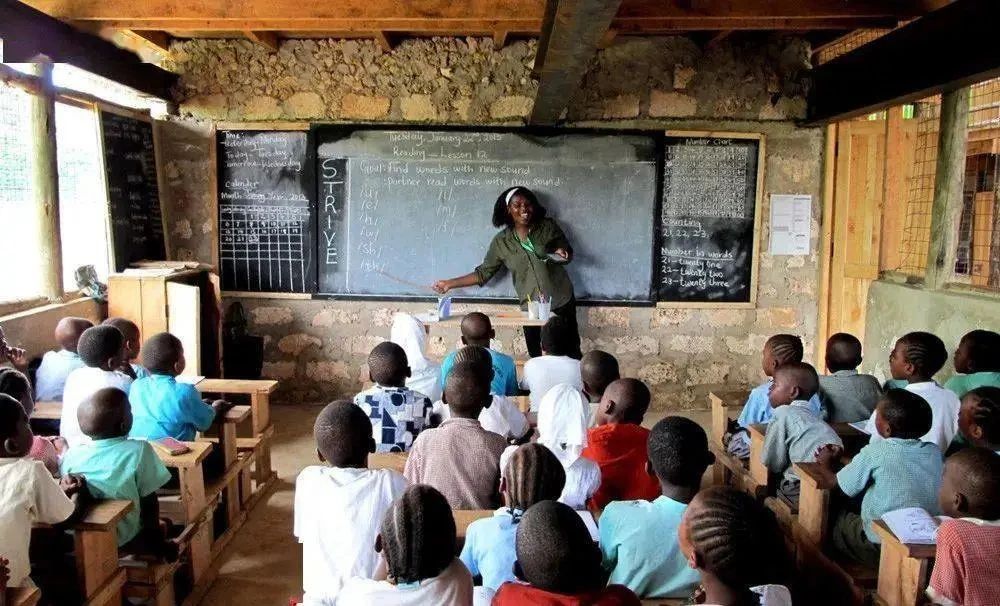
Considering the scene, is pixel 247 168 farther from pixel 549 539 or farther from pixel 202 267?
pixel 549 539

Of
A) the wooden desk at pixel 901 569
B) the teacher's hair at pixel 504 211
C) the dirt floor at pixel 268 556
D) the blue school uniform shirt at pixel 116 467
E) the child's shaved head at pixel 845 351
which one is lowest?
the dirt floor at pixel 268 556

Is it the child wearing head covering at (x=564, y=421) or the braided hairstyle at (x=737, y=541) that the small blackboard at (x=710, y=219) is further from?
the braided hairstyle at (x=737, y=541)

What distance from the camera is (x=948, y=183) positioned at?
4.28 meters

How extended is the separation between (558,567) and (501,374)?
2.08 m

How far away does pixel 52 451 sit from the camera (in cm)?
262

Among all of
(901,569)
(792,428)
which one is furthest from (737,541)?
(792,428)

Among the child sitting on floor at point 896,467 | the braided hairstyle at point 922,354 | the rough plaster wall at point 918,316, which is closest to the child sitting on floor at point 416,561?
the child sitting on floor at point 896,467

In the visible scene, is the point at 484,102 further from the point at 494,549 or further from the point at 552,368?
the point at 494,549

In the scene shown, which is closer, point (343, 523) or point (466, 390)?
point (343, 523)

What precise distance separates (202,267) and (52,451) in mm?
2987

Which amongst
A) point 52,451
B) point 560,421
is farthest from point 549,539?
point 52,451

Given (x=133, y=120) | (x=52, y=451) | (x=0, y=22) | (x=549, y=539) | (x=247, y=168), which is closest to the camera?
(x=549, y=539)

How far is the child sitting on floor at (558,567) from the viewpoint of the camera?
1.41 m

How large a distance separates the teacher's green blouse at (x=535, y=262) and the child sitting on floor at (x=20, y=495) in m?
3.67
